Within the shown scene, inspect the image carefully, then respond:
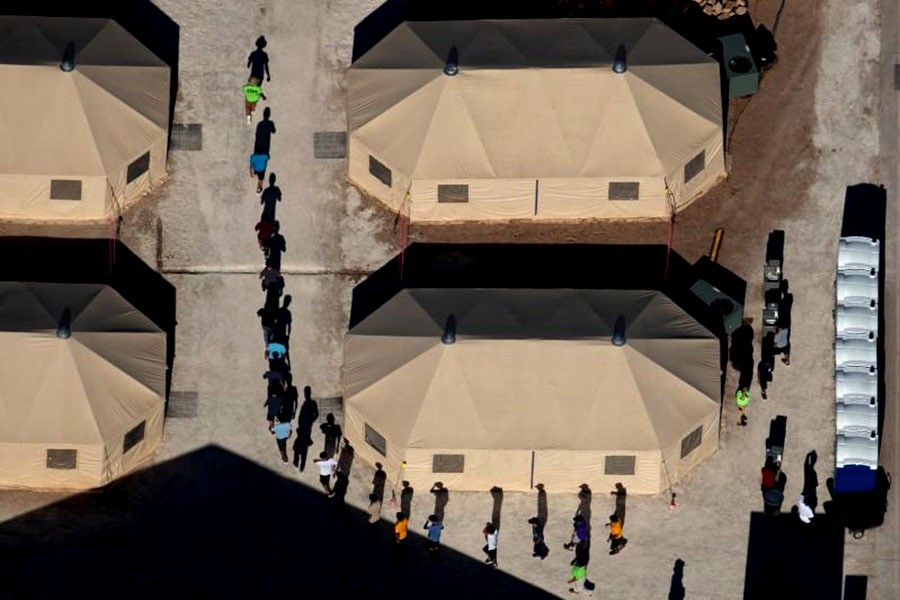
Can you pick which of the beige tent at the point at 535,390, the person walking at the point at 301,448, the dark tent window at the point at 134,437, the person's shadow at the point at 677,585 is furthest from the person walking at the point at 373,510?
the person's shadow at the point at 677,585

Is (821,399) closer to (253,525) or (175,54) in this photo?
(253,525)

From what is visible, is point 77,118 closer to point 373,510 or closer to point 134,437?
point 134,437

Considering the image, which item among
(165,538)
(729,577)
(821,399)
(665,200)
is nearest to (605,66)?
(665,200)

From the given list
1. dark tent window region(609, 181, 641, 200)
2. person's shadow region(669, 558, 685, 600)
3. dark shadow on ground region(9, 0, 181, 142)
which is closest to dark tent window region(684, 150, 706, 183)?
dark tent window region(609, 181, 641, 200)

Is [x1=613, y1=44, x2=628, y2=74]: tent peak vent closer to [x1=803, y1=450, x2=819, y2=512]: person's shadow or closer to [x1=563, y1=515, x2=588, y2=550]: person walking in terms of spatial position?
[x1=803, y1=450, x2=819, y2=512]: person's shadow

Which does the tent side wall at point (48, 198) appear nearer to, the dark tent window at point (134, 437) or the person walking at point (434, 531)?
the dark tent window at point (134, 437)

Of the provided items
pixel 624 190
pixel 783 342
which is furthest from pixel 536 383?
pixel 783 342
